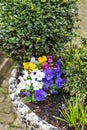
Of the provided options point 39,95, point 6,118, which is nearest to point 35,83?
point 39,95

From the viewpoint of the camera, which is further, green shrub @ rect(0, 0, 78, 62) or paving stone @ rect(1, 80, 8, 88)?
paving stone @ rect(1, 80, 8, 88)

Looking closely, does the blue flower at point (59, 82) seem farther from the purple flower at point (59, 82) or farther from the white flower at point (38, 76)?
the white flower at point (38, 76)

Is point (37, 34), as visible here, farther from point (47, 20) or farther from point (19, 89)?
point (19, 89)

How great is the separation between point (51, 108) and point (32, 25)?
890 millimetres

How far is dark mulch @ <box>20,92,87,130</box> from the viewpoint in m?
3.29

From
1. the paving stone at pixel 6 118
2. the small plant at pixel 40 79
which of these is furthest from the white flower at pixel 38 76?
the paving stone at pixel 6 118

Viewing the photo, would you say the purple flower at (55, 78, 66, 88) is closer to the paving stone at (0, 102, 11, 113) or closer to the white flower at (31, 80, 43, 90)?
the white flower at (31, 80, 43, 90)

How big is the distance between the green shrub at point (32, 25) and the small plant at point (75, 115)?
0.82 m

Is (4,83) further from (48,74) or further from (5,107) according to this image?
(48,74)

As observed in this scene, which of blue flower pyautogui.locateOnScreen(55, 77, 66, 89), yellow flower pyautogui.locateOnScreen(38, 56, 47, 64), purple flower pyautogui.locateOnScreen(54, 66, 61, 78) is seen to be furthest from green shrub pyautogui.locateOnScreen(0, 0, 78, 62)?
blue flower pyautogui.locateOnScreen(55, 77, 66, 89)

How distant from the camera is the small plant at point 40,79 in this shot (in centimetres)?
353

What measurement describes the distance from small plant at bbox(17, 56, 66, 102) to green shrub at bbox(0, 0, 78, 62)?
17 cm

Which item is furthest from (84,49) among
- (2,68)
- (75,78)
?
(2,68)

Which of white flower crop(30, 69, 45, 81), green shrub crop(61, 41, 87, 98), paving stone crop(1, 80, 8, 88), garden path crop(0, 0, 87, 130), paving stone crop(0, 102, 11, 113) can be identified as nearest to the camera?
green shrub crop(61, 41, 87, 98)
